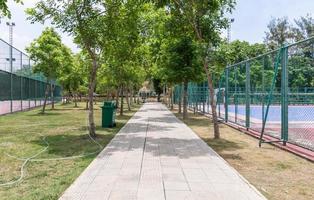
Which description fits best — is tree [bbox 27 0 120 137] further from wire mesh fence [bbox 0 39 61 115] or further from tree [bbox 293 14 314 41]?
tree [bbox 293 14 314 41]

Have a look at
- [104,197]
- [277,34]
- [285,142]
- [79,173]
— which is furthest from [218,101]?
[277,34]

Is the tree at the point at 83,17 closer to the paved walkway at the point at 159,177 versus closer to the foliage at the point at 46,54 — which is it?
the paved walkway at the point at 159,177

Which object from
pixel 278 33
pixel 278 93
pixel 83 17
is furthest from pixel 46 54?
pixel 278 33

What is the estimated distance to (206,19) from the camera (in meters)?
15.9

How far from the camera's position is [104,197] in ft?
21.0

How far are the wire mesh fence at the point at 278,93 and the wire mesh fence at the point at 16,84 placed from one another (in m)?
13.4

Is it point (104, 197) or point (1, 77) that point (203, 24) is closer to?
point (104, 197)

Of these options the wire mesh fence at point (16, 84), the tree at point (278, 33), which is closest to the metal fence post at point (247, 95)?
the wire mesh fence at point (16, 84)

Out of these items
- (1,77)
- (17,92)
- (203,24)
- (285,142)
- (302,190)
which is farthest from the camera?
(17,92)

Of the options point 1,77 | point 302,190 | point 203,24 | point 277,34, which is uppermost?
point 277,34

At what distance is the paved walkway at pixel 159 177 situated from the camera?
6.62 meters

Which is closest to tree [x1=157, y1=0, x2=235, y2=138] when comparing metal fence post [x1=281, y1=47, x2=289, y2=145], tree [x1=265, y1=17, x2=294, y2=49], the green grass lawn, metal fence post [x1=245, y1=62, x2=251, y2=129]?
metal fence post [x1=245, y1=62, x2=251, y2=129]

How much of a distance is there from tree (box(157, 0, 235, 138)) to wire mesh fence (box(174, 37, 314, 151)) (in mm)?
1683

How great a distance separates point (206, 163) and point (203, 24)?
7.78 metres
